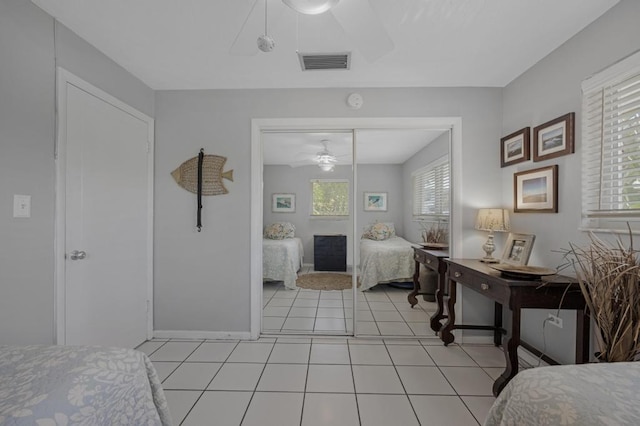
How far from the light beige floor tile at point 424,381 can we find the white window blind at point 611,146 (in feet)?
4.65

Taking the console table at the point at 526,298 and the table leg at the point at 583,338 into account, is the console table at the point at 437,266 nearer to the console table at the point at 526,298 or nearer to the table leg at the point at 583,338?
the console table at the point at 526,298

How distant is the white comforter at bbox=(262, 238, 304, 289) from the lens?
3385mm

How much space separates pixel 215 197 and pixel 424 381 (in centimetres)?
231

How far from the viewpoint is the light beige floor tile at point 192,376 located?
6.45 feet

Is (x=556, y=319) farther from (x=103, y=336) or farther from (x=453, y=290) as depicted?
(x=103, y=336)

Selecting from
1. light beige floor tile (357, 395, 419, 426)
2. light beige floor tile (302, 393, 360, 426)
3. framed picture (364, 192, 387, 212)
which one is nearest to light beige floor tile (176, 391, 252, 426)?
light beige floor tile (302, 393, 360, 426)

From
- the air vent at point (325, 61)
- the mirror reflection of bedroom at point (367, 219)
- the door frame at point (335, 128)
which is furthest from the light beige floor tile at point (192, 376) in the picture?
the air vent at point (325, 61)

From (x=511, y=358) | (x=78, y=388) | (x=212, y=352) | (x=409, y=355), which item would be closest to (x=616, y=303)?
(x=511, y=358)

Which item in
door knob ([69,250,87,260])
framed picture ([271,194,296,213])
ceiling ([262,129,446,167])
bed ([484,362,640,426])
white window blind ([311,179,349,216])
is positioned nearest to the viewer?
bed ([484,362,640,426])

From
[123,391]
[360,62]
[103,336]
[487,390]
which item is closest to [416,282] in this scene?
[487,390]

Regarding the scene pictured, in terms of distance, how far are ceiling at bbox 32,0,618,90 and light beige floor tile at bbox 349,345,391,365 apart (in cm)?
219

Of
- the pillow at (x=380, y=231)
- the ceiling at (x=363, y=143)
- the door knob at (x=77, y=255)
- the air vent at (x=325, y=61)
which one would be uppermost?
the air vent at (x=325, y=61)

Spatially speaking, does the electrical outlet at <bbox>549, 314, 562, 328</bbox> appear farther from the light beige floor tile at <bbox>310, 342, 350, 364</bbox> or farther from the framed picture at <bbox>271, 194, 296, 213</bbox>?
the framed picture at <bbox>271, 194, 296, 213</bbox>

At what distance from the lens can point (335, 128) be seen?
269cm
